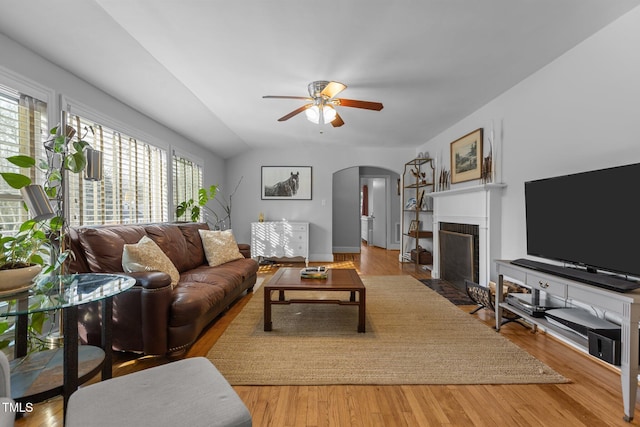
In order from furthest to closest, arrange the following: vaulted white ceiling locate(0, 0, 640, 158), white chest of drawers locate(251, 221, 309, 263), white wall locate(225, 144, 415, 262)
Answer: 1. white wall locate(225, 144, 415, 262)
2. white chest of drawers locate(251, 221, 309, 263)
3. vaulted white ceiling locate(0, 0, 640, 158)

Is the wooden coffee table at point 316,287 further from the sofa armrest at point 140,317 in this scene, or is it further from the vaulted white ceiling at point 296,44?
the vaulted white ceiling at point 296,44

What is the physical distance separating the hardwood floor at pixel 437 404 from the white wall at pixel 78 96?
213 cm

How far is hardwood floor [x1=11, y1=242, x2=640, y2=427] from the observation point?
1563 millimetres

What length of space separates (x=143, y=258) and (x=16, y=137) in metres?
1.15

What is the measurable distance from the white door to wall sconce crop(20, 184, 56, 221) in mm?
7504

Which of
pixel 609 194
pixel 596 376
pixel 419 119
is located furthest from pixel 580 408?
pixel 419 119

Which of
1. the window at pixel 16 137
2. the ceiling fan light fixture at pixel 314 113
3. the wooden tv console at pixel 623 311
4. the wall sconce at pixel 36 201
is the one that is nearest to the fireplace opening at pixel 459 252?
the wooden tv console at pixel 623 311

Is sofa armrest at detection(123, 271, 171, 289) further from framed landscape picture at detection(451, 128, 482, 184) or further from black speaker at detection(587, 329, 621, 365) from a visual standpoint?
framed landscape picture at detection(451, 128, 482, 184)

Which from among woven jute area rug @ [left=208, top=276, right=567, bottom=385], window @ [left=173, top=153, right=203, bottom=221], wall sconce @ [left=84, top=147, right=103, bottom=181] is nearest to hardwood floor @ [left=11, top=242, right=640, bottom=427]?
woven jute area rug @ [left=208, top=276, right=567, bottom=385]

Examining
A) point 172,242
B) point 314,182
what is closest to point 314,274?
point 172,242

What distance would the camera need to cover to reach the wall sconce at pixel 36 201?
64.0 inches

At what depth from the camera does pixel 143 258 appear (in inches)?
93.6

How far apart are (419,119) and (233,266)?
10.7 feet

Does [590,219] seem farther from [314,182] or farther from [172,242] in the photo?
[314,182]
